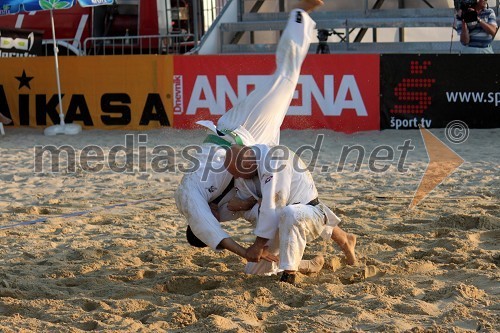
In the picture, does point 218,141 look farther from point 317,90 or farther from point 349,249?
point 317,90

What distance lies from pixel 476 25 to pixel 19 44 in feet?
24.0

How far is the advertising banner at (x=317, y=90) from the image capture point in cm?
1247

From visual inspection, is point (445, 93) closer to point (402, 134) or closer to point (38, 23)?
point (402, 134)

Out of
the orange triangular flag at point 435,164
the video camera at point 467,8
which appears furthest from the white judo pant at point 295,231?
the video camera at point 467,8

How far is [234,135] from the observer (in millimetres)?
6293

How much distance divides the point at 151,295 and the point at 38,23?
12.5 m

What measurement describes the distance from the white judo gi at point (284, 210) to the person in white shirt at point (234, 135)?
180 mm

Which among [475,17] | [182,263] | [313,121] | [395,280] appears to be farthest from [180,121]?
[395,280]

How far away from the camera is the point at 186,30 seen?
16.9 m

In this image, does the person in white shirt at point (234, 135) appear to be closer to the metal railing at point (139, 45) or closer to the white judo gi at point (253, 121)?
the white judo gi at point (253, 121)

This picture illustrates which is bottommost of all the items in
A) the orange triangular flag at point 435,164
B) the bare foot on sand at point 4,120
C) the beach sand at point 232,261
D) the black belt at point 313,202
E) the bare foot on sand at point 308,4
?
the beach sand at point 232,261

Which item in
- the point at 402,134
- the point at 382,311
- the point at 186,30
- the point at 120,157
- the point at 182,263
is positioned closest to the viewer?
the point at 382,311

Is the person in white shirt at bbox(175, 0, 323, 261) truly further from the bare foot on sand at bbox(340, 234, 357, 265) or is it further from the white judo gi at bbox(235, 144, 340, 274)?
the bare foot on sand at bbox(340, 234, 357, 265)

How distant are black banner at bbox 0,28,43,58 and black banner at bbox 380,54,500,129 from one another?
242 inches
